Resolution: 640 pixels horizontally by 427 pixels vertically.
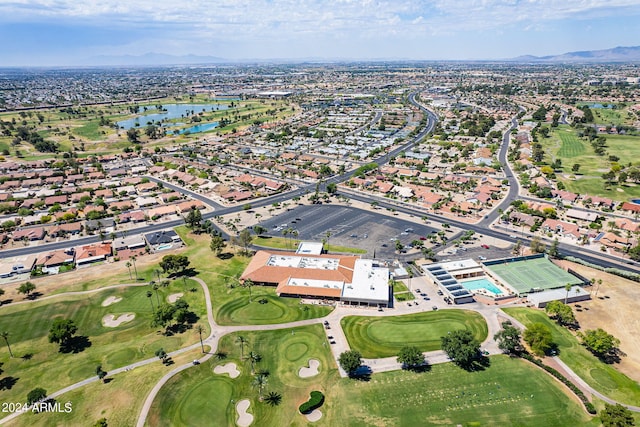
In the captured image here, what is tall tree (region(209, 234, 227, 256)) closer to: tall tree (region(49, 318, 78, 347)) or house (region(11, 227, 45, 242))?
tall tree (region(49, 318, 78, 347))

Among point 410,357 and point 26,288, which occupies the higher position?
point 410,357

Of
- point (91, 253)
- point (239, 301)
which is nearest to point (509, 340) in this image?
point (239, 301)

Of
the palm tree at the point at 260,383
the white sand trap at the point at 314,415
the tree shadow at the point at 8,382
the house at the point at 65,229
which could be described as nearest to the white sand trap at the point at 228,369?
the palm tree at the point at 260,383

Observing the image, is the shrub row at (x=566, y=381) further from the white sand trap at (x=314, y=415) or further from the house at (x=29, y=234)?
the house at (x=29, y=234)

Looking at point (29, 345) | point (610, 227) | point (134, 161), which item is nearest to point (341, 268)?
point (29, 345)

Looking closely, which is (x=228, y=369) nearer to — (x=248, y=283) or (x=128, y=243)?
(x=248, y=283)

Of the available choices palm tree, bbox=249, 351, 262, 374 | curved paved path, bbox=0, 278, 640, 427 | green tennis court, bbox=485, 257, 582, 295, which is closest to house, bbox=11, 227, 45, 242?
curved paved path, bbox=0, 278, 640, 427
